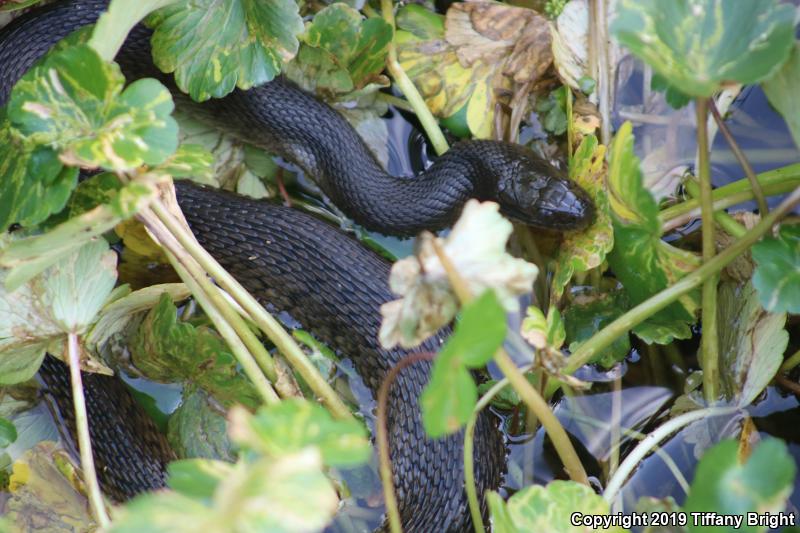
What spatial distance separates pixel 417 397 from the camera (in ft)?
8.52

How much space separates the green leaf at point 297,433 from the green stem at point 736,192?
1.50 m

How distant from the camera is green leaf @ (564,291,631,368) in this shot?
8.66ft

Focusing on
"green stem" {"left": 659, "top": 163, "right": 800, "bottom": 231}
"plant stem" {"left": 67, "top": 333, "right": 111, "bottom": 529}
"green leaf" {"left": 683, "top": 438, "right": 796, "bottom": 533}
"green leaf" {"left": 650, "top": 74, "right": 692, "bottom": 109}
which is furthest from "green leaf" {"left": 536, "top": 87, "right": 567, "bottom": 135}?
"plant stem" {"left": 67, "top": 333, "right": 111, "bottom": 529}

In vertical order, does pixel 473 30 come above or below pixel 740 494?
above

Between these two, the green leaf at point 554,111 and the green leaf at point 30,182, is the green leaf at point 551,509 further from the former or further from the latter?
the green leaf at point 554,111

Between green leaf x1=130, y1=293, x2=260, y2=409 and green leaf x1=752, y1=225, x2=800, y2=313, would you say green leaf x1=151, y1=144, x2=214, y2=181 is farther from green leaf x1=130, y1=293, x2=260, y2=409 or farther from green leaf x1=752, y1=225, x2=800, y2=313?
green leaf x1=752, y1=225, x2=800, y2=313

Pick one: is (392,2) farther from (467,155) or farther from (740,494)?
(740,494)

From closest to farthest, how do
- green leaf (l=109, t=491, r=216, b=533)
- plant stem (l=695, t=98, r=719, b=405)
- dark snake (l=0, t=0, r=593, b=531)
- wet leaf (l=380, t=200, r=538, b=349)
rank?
green leaf (l=109, t=491, r=216, b=533) → wet leaf (l=380, t=200, r=538, b=349) → plant stem (l=695, t=98, r=719, b=405) → dark snake (l=0, t=0, r=593, b=531)

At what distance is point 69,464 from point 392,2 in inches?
78.3

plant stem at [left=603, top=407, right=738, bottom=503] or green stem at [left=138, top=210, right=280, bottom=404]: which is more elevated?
green stem at [left=138, top=210, right=280, bottom=404]

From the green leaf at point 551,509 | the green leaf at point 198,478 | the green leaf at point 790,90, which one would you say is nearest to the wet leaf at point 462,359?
the green leaf at point 198,478

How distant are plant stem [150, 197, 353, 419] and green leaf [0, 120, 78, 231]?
24 centimetres

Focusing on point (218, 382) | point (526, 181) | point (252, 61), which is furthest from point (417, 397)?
point (252, 61)

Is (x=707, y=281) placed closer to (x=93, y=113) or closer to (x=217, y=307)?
(x=217, y=307)
